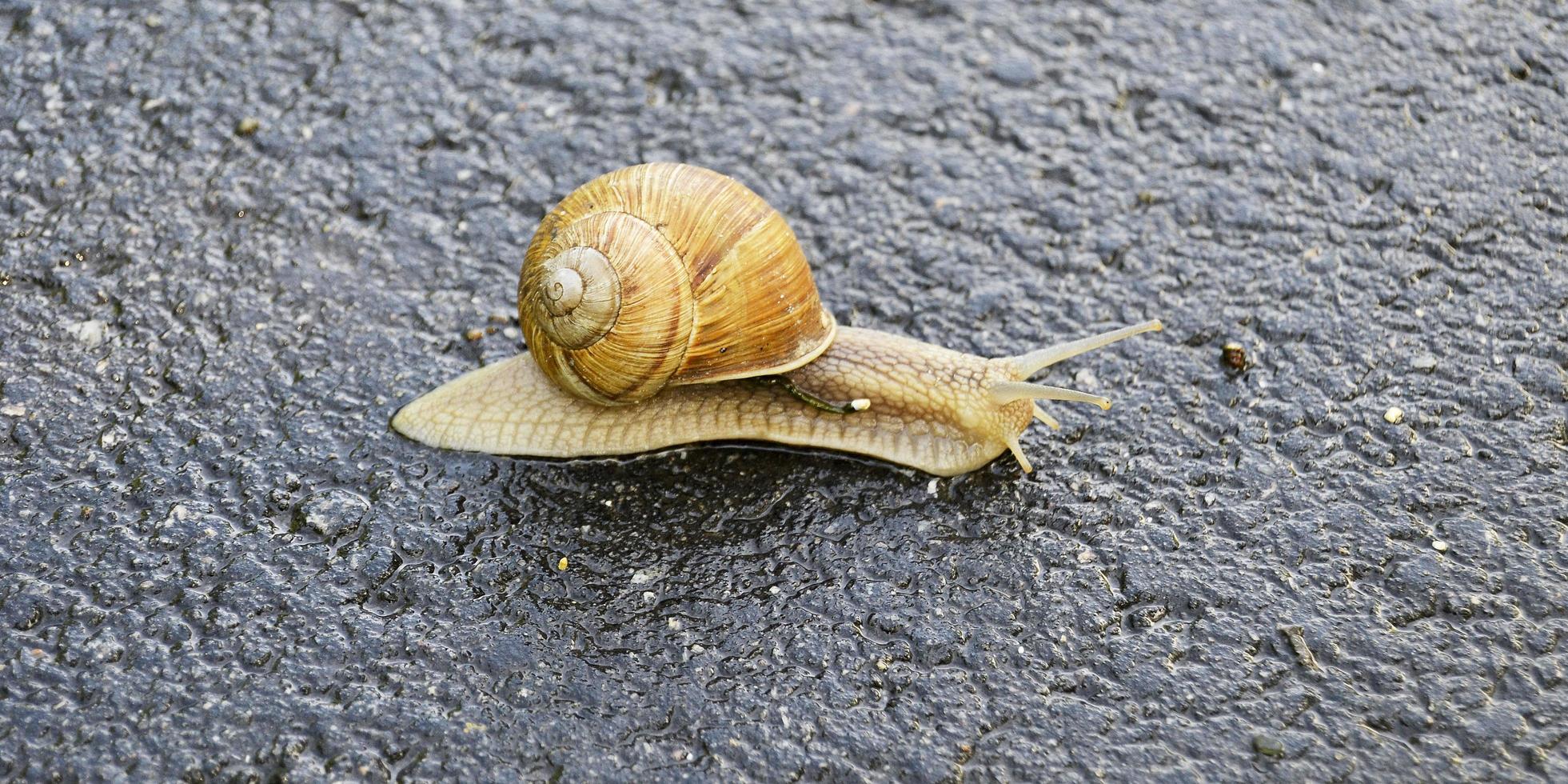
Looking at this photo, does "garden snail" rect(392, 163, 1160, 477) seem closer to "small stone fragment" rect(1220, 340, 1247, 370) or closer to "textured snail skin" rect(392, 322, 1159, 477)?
"textured snail skin" rect(392, 322, 1159, 477)

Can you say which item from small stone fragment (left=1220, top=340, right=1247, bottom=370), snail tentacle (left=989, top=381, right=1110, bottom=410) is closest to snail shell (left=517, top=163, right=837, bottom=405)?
snail tentacle (left=989, top=381, right=1110, bottom=410)

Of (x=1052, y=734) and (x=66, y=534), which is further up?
(x=66, y=534)

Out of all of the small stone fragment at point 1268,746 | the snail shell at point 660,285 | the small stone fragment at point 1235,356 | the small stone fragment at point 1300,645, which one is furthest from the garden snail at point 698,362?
the small stone fragment at point 1268,746

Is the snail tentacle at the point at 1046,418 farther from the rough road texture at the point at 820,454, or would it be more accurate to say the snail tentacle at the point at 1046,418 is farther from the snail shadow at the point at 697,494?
the snail shadow at the point at 697,494

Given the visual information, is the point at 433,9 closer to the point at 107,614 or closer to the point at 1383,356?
the point at 107,614

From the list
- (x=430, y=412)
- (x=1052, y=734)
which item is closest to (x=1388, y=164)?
(x=1052, y=734)

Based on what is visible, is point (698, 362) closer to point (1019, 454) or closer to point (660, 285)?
point (660, 285)

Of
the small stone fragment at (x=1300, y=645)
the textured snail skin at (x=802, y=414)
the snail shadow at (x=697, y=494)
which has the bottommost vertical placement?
the small stone fragment at (x=1300, y=645)
